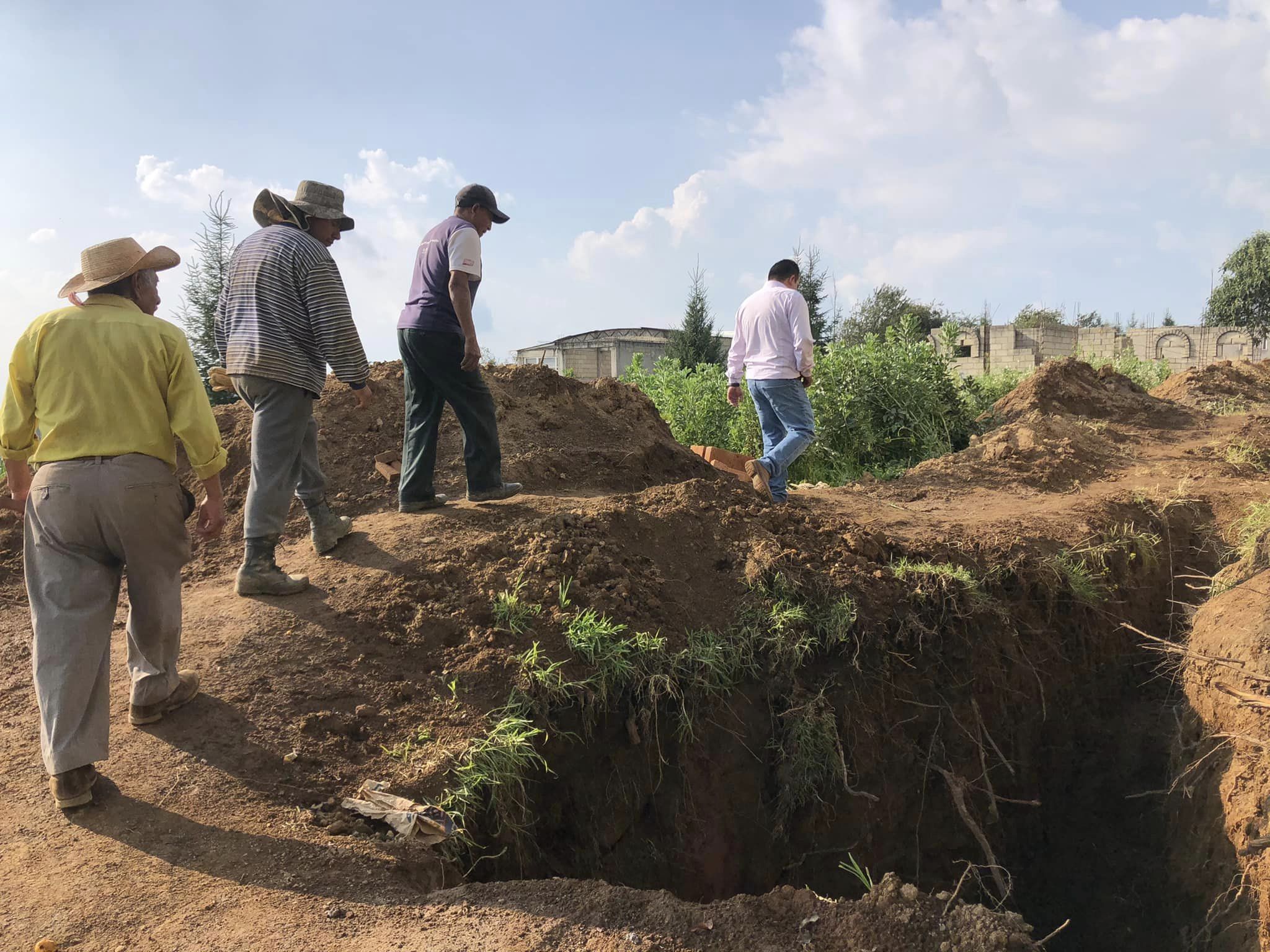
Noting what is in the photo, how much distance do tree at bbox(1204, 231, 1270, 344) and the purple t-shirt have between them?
30161mm

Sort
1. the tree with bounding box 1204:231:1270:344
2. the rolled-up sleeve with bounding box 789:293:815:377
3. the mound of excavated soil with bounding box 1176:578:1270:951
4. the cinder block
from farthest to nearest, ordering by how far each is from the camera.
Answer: the tree with bounding box 1204:231:1270:344 → the cinder block → the rolled-up sleeve with bounding box 789:293:815:377 → the mound of excavated soil with bounding box 1176:578:1270:951

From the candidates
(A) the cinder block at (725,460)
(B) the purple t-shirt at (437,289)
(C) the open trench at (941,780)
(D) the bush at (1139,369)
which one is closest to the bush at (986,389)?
(D) the bush at (1139,369)

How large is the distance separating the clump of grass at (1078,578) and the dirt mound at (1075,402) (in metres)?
4.40

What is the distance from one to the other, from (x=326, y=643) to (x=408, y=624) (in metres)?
0.34

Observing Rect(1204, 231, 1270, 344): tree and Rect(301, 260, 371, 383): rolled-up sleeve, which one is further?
Rect(1204, 231, 1270, 344): tree

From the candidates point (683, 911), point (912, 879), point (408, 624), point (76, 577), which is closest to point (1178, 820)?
point (912, 879)

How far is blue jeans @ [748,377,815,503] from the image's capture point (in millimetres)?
5660

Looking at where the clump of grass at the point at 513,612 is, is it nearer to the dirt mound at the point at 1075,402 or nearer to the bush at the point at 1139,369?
the dirt mound at the point at 1075,402

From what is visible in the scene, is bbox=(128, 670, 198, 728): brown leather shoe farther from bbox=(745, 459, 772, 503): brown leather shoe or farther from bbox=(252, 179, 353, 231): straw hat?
bbox=(745, 459, 772, 503): brown leather shoe

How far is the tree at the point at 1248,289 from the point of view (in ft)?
88.4

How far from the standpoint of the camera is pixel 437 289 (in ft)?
14.2

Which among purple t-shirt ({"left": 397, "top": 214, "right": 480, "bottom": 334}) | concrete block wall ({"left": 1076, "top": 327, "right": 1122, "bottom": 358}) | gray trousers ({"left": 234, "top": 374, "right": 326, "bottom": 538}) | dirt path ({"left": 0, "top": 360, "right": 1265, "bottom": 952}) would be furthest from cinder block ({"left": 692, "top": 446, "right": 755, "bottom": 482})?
concrete block wall ({"left": 1076, "top": 327, "right": 1122, "bottom": 358})

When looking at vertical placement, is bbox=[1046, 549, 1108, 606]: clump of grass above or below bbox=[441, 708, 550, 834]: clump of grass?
above

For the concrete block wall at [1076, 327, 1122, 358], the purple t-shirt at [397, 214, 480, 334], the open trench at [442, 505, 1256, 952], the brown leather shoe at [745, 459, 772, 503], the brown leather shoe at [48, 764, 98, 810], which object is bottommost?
the open trench at [442, 505, 1256, 952]
